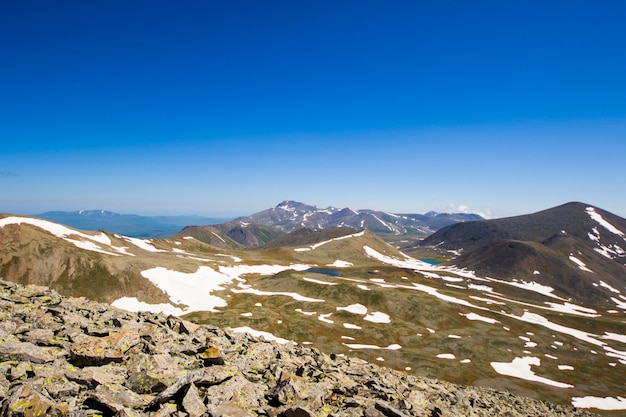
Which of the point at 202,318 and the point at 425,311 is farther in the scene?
the point at 425,311

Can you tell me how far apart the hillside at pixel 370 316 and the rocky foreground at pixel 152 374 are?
5876 centimetres

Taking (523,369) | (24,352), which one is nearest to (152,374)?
(24,352)

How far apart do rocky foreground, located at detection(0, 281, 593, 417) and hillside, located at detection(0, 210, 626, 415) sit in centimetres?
5876

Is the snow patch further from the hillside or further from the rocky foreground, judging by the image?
the rocky foreground

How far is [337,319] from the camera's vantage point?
350 ft

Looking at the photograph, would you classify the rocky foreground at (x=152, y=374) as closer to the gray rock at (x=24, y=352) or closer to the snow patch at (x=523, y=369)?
the gray rock at (x=24, y=352)

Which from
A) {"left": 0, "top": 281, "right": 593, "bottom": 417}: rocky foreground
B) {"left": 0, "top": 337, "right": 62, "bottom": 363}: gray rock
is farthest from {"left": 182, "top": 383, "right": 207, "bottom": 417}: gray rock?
{"left": 0, "top": 337, "right": 62, "bottom": 363}: gray rock

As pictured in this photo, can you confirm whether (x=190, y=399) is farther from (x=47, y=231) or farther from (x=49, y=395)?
(x=47, y=231)

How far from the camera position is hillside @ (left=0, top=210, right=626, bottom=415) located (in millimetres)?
77750

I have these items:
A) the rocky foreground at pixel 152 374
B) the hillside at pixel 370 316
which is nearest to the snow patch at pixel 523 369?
the hillside at pixel 370 316

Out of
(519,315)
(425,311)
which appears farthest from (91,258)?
(519,315)

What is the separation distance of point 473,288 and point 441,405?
7069 inches

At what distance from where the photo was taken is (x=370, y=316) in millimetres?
112625

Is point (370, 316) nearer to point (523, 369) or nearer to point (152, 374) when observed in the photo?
point (523, 369)
